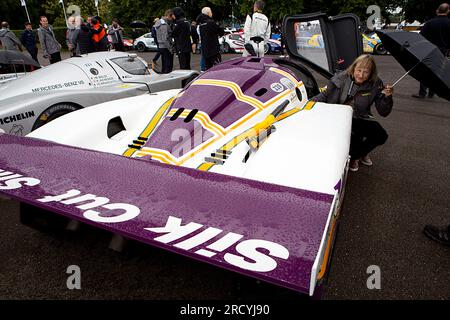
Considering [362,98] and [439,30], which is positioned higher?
[439,30]

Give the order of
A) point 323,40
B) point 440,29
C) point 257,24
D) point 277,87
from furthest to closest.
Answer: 1. point 257,24
2. point 440,29
3. point 323,40
4. point 277,87

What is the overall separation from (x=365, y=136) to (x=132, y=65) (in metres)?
3.39

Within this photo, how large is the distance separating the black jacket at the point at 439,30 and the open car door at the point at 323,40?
9.64 ft

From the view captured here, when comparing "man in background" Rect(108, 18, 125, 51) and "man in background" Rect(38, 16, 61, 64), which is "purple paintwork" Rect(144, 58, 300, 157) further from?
"man in background" Rect(108, 18, 125, 51)

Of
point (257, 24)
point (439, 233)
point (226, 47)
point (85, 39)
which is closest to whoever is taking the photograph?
point (439, 233)

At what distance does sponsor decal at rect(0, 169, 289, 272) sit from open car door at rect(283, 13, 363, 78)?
138 inches

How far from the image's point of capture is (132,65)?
470 cm

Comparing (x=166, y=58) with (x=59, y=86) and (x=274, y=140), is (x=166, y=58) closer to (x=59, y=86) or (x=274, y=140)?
(x=59, y=86)

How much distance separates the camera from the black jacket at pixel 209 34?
6707 millimetres

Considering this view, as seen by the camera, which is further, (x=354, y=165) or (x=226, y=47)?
(x=226, y=47)

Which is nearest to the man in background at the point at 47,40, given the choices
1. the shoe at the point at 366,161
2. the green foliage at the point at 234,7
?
the shoe at the point at 366,161

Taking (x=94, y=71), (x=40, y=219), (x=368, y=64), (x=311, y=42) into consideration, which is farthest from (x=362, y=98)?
(x=94, y=71)

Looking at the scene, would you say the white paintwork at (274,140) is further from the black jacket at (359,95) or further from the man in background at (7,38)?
the man in background at (7,38)

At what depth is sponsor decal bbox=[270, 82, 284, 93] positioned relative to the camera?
2863mm
